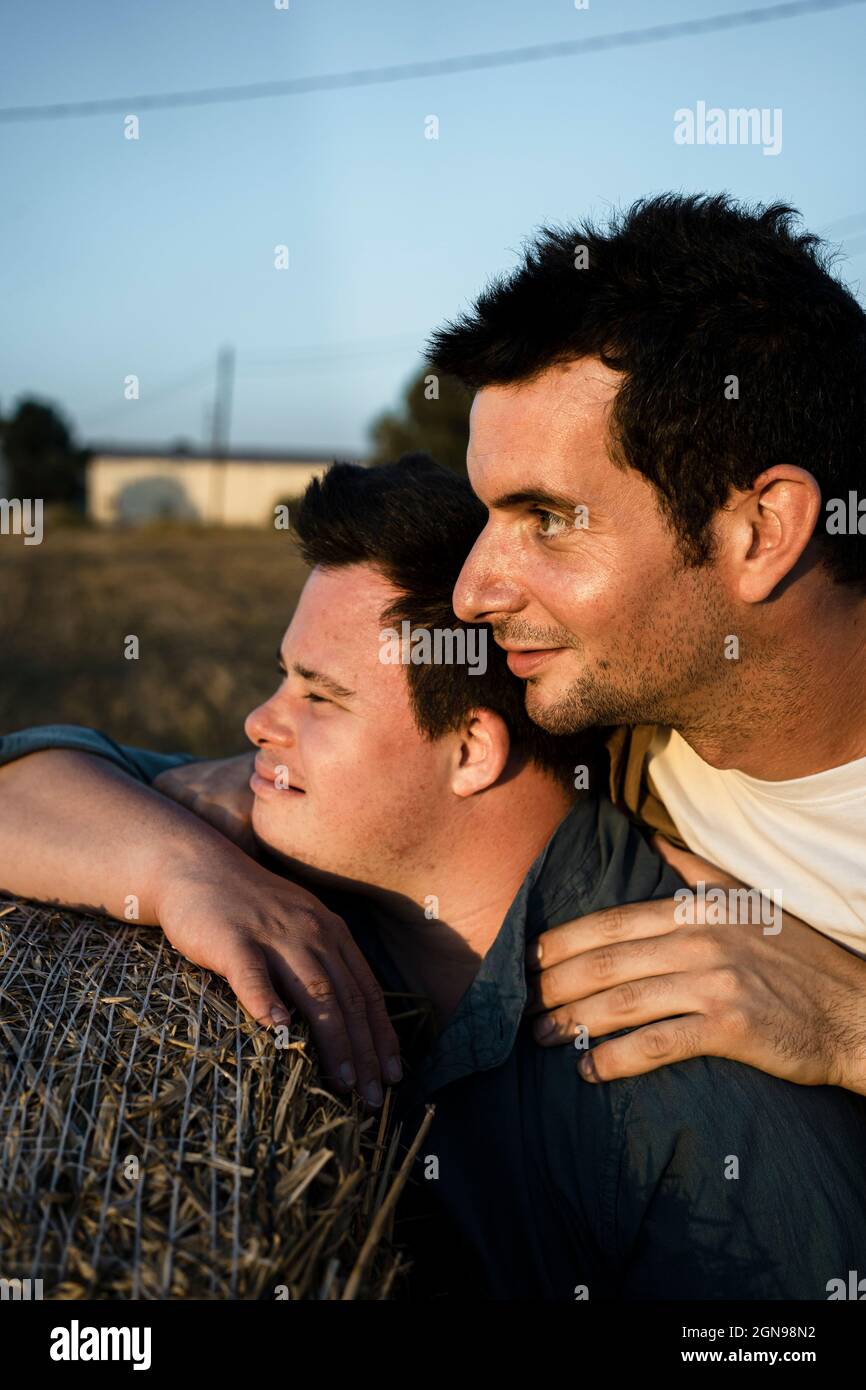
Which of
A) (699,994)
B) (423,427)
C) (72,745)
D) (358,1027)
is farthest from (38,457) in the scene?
(699,994)

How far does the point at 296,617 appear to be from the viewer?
10.5 feet

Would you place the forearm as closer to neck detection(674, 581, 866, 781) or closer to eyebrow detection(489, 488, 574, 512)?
eyebrow detection(489, 488, 574, 512)

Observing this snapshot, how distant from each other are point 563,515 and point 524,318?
48 centimetres

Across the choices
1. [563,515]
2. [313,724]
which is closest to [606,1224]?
[313,724]

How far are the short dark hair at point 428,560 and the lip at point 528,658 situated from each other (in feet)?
0.32

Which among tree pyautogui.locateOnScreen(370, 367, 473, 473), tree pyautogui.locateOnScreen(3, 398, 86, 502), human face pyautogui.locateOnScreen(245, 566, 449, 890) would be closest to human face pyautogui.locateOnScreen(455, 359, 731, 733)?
human face pyautogui.locateOnScreen(245, 566, 449, 890)

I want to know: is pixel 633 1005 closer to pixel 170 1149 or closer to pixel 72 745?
pixel 170 1149

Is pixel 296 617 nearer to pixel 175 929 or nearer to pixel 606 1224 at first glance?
pixel 175 929

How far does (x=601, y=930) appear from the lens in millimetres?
2881

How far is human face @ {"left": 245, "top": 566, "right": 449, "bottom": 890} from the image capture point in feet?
9.89

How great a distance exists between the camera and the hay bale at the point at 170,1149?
182cm

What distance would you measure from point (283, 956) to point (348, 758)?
597 mm
